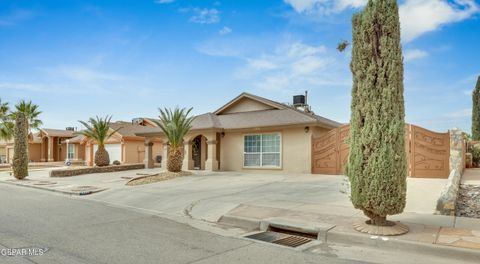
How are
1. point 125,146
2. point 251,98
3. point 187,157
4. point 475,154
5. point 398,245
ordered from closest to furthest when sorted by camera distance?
1. point 398,245
2. point 475,154
3. point 251,98
4. point 187,157
5. point 125,146

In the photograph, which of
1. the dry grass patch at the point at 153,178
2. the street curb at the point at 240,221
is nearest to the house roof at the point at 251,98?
the dry grass patch at the point at 153,178

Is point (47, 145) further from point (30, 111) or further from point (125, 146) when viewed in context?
point (125, 146)

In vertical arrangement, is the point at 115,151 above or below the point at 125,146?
below

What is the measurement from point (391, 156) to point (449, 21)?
34.7ft

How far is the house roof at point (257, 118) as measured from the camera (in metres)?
19.9

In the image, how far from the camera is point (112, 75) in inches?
822

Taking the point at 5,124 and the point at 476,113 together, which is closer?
the point at 476,113

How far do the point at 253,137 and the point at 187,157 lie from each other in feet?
17.6

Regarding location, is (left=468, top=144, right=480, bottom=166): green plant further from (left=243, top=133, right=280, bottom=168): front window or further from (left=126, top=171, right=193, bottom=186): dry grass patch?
(left=126, top=171, right=193, bottom=186): dry grass patch

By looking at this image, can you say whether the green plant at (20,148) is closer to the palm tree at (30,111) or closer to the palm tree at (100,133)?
the palm tree at (100,133)

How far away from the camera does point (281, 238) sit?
711 cm

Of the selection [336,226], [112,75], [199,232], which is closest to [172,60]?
[112,75]

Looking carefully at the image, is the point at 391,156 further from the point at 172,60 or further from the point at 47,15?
the point at 47,15

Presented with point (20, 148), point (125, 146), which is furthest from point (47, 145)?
point (20, 148)
